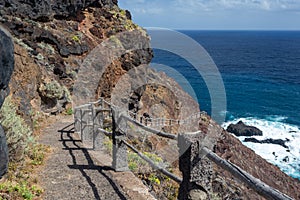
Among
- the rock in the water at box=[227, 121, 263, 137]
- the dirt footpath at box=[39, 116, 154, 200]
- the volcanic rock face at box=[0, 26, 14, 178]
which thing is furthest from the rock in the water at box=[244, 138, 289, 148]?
the volcanic rock face at box=[0, 26, 14, 178]

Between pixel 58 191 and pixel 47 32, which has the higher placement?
pixel 47 32

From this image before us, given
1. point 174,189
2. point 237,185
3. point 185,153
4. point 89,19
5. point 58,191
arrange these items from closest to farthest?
1. point 185,153
2. point 58,191
3. point 174,189
4. point 237,185
5. point 89,19

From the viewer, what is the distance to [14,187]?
524 cm

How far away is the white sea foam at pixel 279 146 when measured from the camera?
2748cm

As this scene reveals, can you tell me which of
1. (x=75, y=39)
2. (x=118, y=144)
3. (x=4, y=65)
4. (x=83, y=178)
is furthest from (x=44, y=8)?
(x=4, y=65)

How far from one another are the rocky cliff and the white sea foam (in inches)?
175

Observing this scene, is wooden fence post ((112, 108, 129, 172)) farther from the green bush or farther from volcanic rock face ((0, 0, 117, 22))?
volcanic rock face ((0, 0, 117, 22))

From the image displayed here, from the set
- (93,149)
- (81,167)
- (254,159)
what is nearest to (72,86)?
(93,149)

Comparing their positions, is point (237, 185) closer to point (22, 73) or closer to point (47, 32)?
point (22, 73)

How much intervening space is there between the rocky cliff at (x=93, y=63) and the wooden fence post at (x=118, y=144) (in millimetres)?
5970

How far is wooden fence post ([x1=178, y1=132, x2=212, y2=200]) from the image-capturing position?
12.3 feet

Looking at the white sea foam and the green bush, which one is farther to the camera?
the white sea foam

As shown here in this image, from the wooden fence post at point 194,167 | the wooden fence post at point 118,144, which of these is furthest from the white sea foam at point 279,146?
the wooden fence post at point 194,167

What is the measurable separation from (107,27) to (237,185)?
1427cm
